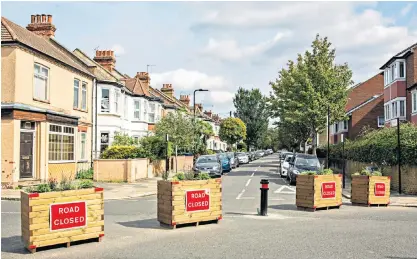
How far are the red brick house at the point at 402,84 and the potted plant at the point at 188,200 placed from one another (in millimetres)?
24829

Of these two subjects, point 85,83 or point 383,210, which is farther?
point 85,83

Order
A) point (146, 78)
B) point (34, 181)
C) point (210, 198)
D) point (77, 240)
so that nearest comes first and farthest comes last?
point (77, 240)
point (210, 198)
point (34, 181)
point (146, 78)

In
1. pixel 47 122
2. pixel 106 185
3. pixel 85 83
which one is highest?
pixel 85 83

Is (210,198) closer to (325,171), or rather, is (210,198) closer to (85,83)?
(325,171)

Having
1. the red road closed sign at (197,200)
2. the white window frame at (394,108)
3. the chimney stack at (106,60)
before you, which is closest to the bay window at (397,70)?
the white window frame at (394,108)

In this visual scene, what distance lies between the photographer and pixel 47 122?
74.8 ft

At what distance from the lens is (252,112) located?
90625 mm

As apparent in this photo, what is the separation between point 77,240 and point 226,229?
3.47m

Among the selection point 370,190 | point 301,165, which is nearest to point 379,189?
point 370,190

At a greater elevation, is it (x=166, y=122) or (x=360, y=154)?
(x=166, y=122)

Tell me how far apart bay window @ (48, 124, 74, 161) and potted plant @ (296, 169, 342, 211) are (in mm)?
13979

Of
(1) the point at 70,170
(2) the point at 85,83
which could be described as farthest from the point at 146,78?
(1) the point at 70,170

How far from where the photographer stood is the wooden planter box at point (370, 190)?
638 inches

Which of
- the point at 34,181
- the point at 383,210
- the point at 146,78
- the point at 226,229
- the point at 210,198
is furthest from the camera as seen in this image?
the point at 146,78
